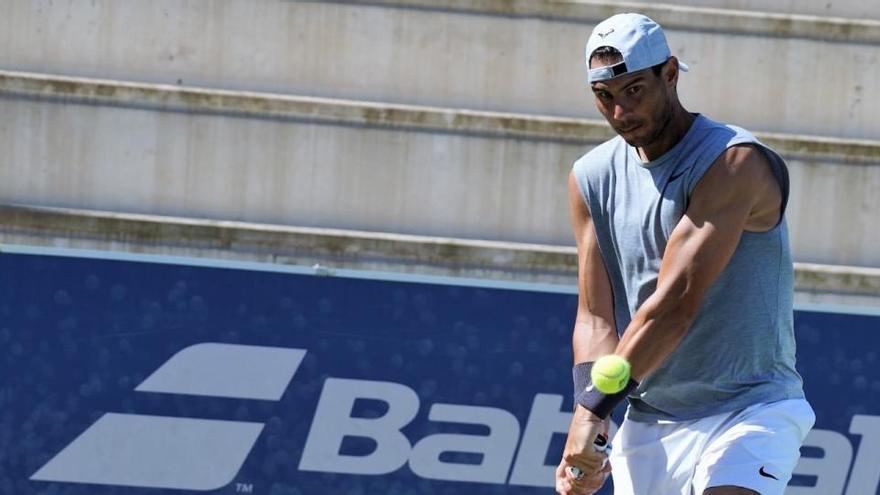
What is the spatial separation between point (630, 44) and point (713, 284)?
612 millimetres

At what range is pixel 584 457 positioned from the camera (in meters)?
3.34

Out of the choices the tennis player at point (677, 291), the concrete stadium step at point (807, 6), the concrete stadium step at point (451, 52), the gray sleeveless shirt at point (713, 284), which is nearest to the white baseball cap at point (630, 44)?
the tennis player at point (677, 291)

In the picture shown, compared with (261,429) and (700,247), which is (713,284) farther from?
(261,429)

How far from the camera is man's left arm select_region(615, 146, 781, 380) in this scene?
3217 millimetres

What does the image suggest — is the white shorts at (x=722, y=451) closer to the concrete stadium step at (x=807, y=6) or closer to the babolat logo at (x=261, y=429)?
the babolat logo at (x=261, y=429)

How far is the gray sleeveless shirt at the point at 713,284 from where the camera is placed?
10.9 feet

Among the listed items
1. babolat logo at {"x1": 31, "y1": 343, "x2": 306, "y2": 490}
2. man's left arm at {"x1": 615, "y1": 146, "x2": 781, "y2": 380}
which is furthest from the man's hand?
babolat logo at {"x1": 31, "y1": 343, "x2": 306, "y2": 490}

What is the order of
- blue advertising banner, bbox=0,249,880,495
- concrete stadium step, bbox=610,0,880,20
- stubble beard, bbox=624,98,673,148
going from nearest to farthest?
stubble beard, bbox=624,98,673,148, blue advertising banner, bbox=0,249,880,495, concrete stadium step, bbox=610,0,880,20

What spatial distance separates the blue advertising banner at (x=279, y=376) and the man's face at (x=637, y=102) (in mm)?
4169

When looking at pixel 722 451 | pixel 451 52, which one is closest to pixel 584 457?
pixel 722 451

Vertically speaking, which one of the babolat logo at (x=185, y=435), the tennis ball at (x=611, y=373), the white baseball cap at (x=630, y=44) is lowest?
the babolat logo at (x=185, y=435)

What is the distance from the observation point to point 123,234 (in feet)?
25.4

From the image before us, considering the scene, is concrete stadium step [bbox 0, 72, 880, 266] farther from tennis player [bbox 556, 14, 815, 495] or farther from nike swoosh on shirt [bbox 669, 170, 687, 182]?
nike swoosh on shirt [bbox 669, 170, 687, 182]

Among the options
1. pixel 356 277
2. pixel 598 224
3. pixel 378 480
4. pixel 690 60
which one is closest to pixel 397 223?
pixel 356 277
